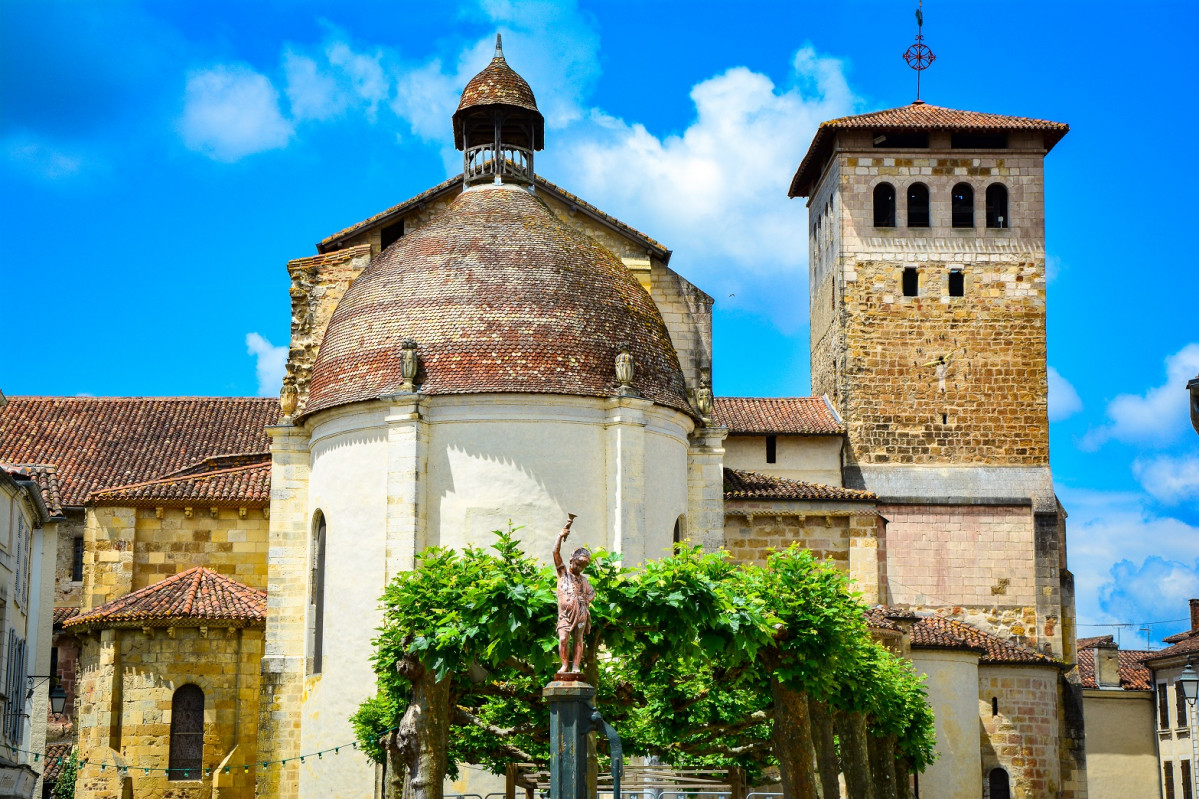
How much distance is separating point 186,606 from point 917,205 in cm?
3072

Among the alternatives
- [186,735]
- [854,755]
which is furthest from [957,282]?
[186,735]

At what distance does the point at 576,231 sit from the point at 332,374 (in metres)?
7.31

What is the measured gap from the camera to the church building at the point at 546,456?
38469 mm

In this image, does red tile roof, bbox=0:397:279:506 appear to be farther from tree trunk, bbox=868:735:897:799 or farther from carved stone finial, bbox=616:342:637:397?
tree trunk, bbox=868:735:897:799

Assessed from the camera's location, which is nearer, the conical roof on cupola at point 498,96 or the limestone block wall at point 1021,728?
the conical roof on cupola at point 498,96

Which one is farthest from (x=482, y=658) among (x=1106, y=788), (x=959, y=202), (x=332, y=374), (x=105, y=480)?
(x=1106, y=788)

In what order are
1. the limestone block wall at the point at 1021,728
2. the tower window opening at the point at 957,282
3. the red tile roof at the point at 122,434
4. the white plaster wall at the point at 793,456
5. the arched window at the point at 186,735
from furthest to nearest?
the tower window opening at the point at 957,282 < the white plaster wall at the point at 793,456 < the red tile roof at the point at 122,434 < the limestone block wall at the point at 1021,728 < the arched window at the point at 186,735

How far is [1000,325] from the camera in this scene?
58.4 metres

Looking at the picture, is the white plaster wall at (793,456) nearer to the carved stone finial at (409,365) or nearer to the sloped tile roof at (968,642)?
the sloped tile roof at (968,642)

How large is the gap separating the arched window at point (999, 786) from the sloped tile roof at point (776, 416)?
1183 centimetres

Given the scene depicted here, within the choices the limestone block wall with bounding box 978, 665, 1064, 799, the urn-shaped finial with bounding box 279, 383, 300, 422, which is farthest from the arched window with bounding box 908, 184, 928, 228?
the urn-shaped finial with bounding box 279, 383, 300, 422

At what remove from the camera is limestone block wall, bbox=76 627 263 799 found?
1567 inches

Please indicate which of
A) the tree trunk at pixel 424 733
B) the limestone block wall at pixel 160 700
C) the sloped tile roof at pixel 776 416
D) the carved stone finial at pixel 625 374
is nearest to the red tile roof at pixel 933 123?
the sloped tile roof at pixel 776 416

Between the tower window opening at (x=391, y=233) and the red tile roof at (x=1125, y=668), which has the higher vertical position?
the tower window opening at (x=391, y=233)
